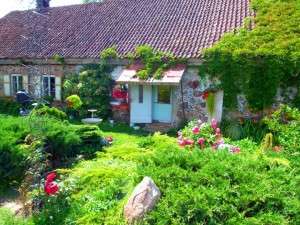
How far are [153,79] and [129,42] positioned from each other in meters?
3.26

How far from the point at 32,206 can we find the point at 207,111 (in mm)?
10373

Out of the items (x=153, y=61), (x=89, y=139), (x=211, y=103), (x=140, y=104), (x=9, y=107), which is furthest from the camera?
(x=9, y=107)

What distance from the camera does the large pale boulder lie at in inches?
245

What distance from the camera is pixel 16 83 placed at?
2264 centimetres

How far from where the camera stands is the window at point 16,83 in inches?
883

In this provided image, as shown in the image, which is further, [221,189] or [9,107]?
[9,107]

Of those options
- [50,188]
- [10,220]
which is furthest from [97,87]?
[10,220]

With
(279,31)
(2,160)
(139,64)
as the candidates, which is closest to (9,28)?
(139,64)

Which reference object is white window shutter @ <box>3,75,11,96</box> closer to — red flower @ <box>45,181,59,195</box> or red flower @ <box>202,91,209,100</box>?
red flower @ <box>202,91,209,100</box>

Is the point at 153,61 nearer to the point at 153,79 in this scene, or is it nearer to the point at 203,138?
the point at 153,79

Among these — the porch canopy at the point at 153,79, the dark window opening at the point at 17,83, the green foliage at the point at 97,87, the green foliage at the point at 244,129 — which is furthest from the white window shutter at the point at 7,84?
the green foliage at the point at 244,129

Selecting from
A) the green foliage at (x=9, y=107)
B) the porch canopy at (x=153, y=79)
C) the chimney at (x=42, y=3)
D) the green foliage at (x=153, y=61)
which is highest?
the chimney at (x=42, y=3)

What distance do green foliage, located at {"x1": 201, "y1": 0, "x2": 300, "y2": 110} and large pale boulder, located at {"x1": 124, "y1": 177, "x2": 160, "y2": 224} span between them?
9.94 metres

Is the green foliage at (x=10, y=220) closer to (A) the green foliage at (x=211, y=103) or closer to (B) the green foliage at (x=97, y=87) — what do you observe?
(A) the green foliage at (x=211, y=103)
